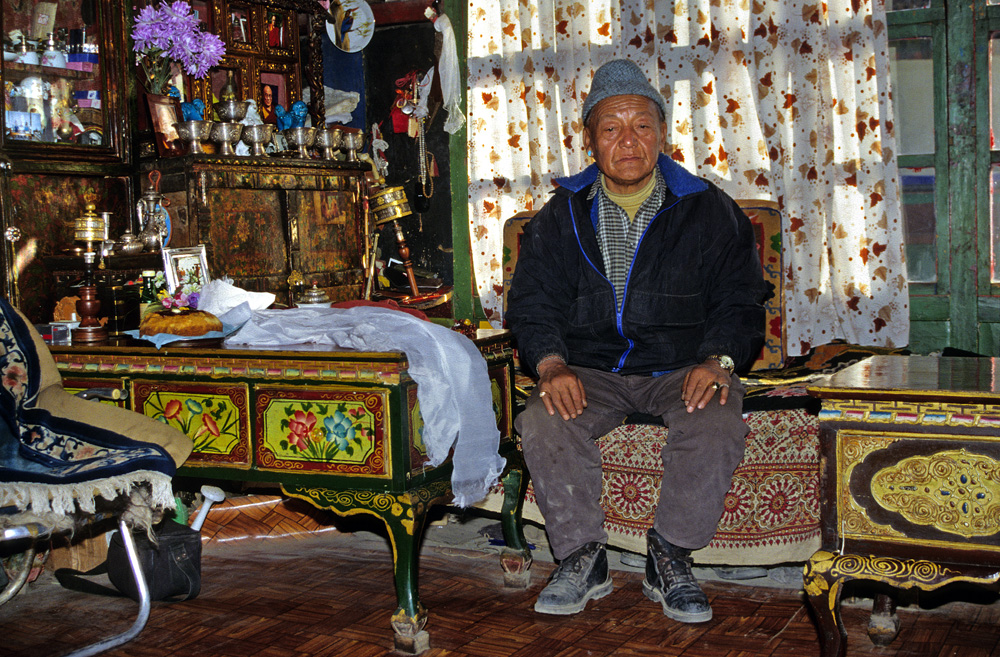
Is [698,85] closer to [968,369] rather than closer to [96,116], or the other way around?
[968,369]

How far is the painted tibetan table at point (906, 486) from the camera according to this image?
5.90 ft

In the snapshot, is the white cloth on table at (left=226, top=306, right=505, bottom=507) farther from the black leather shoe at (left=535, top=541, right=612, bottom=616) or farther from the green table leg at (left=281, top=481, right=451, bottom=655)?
the black leather shoe at (left=535, top=541, right=612, bottom=616)

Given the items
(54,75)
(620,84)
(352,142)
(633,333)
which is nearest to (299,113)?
(352,142)

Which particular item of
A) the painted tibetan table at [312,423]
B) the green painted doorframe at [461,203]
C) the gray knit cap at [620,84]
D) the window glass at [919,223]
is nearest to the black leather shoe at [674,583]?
the painted tibetan table at [312,423]

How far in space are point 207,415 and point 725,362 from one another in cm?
139

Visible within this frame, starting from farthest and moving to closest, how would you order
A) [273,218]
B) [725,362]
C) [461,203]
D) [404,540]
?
[461,203] → [273,218] → [725,362] → [404,540]

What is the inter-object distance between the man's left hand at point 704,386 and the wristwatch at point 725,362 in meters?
0.04


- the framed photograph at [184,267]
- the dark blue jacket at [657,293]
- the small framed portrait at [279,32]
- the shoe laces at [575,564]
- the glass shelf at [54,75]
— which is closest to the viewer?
the shoe laces at [575,564]

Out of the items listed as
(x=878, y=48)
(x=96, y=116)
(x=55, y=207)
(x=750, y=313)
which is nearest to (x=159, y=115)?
(x=96, y=116)

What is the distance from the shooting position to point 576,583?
8.21 feet

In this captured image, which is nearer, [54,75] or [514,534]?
[514,534]

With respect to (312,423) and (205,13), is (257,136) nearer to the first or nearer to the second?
(205,13)

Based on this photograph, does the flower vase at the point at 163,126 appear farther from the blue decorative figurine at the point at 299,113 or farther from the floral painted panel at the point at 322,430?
A: the floral painted panel at the point at 322,430

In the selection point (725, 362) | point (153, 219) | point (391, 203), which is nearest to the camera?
point (725, 362)
